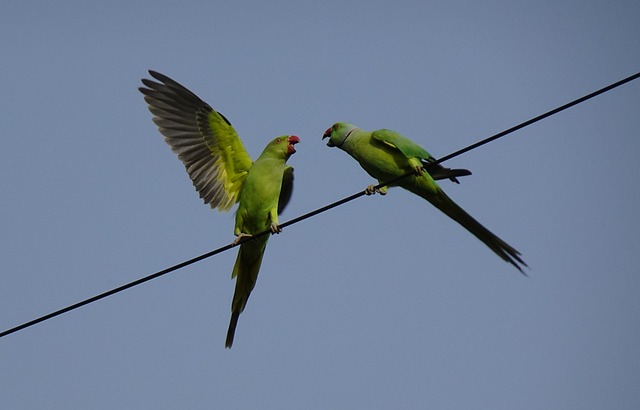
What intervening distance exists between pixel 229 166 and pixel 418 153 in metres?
2.16

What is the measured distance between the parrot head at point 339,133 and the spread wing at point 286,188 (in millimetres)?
661

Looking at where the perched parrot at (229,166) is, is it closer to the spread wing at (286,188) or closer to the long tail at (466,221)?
the spread wing at (286,188)

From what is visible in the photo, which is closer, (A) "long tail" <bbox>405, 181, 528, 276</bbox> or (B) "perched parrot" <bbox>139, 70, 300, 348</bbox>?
(A) "long tail" <bbox>405, 181, 528, 276</bbox>

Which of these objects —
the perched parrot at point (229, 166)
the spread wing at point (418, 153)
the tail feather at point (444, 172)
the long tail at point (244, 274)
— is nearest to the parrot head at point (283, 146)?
the perched parrot at point (229, 166)

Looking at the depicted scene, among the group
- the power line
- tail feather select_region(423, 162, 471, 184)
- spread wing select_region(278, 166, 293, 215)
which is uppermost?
spread wing select_region(278, 166, 293, 215)

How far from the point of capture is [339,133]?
295 inches

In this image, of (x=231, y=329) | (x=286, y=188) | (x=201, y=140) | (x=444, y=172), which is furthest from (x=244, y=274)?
(x=444, y=172)

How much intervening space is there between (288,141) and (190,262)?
103 inches

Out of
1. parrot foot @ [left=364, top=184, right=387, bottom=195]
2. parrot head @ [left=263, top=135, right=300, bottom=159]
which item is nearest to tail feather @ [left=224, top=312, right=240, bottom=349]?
parrot head @ [left=263, top=135, right=300, bottom=159]

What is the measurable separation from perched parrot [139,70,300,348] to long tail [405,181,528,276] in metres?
1.40

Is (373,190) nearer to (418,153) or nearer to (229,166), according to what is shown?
(418,153)

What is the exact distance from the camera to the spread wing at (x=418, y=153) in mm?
6652

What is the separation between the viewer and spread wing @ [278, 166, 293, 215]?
8109mm

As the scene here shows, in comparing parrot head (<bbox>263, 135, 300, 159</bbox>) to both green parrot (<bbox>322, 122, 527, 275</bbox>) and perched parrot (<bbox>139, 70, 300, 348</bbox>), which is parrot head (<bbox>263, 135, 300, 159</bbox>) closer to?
perched parrot (<bbox>139, 70, 300, 348</bbox>)
